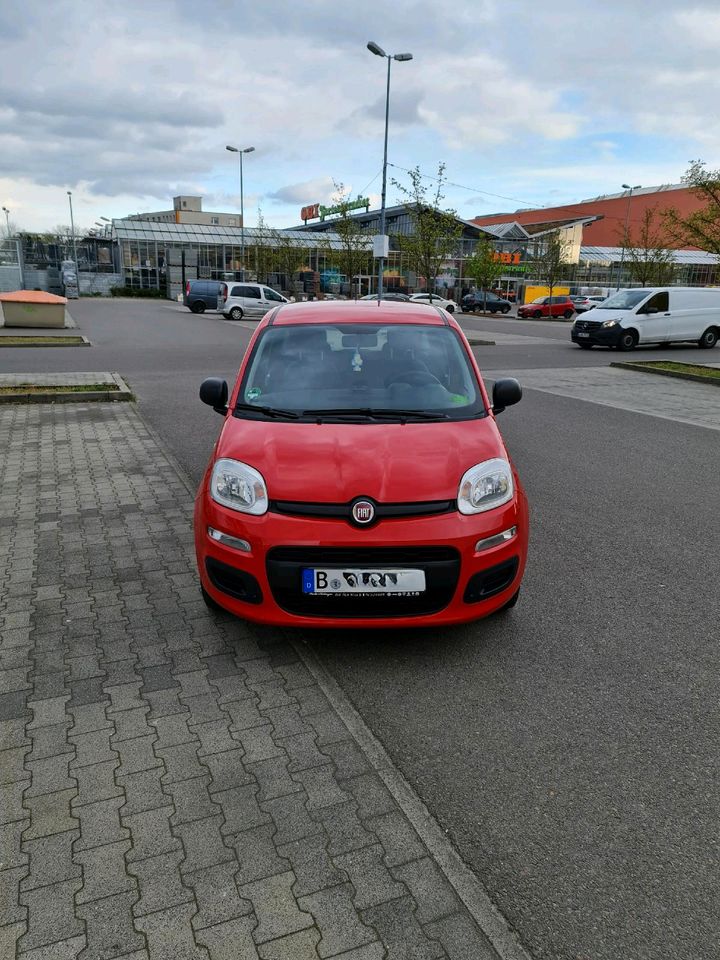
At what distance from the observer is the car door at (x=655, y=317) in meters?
21.6

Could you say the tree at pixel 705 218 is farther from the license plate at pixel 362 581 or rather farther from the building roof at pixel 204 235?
the building roof at pixel 204 235

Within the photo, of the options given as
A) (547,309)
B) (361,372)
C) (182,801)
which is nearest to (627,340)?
(361,372)

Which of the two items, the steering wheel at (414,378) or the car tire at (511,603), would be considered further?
the steering wheel at (414,378)

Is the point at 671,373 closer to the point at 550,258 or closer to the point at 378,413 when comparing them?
the point at 378,413

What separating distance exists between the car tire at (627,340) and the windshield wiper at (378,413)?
1941 centimetres

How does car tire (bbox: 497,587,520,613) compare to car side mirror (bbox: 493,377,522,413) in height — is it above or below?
below

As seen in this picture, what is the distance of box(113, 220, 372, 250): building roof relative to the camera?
57656 millimetres

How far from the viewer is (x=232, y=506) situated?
136 inches

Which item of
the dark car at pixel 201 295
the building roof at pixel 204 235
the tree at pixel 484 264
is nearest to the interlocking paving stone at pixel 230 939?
the dark car at pixel 201 295

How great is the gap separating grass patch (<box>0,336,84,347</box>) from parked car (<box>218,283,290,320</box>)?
15593 mm

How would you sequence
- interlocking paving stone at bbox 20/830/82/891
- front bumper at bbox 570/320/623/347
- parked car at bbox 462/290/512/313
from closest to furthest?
interlocking paving stone at bbox 20/830/82/891 < front bumper at bbox 570/320/623/347 < parked car at bbox 462/290/512/313

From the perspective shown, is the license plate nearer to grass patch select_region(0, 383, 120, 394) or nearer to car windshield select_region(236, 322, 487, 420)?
car windshield select_region(236, 322, 487, 420)

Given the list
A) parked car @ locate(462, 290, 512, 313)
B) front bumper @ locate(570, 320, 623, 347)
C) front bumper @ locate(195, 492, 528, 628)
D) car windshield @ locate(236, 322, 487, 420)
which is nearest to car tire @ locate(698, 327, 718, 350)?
front bumper @ locate(570, 320, 623, 347)

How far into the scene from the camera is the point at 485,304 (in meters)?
49.3
